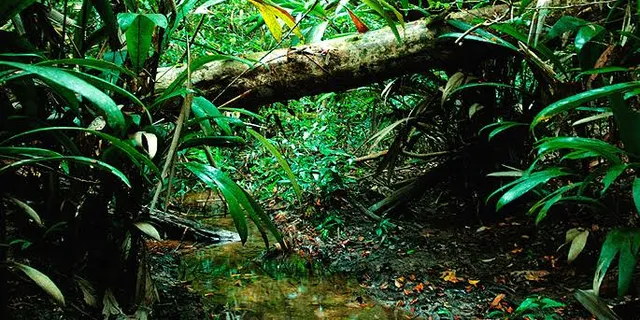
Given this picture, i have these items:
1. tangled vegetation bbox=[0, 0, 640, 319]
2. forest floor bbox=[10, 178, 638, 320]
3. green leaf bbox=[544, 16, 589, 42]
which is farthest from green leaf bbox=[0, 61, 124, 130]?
green leaf bbox=[544, 16, 589, 42]

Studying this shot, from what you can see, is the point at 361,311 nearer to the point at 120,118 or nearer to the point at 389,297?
the point at 389,297

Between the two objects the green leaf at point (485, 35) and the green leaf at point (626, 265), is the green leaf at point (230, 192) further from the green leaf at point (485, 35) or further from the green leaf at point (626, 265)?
the green leaf at point (485, 35)

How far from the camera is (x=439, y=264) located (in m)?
2.22

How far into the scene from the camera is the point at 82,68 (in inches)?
61.0

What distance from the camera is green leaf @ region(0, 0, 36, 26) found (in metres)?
1.11

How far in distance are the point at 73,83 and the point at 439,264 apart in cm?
174

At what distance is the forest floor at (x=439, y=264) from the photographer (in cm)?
182

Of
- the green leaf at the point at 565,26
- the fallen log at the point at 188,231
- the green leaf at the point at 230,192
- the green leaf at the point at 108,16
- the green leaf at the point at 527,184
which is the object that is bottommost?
the fallen log at the point at 188,231

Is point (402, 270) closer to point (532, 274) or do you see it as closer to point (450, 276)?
point (450, 276)

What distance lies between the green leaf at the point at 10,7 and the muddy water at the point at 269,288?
1.14 meters

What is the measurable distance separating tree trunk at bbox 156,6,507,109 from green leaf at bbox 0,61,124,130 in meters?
1.17

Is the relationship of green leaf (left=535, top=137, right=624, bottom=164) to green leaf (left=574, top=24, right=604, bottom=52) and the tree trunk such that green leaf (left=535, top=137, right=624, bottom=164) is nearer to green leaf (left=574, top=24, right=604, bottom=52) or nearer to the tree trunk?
green leaf (left=574, top=24, right=604, bottom=52)

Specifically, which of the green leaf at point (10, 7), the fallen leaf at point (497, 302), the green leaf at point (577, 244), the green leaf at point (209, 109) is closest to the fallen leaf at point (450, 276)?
the fallen leaf at point (497, 302)

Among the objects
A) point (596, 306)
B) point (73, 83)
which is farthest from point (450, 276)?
point (73, 83)
